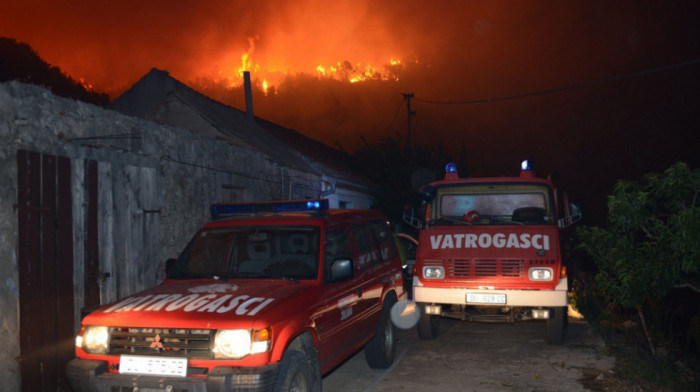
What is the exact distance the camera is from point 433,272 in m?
8.39

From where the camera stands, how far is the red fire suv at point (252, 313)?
4160 mm

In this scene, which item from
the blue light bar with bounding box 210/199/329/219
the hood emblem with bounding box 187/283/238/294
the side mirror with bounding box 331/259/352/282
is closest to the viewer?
the hood emblem with bounding box 187/283/238/294

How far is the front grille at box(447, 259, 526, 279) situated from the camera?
799cm

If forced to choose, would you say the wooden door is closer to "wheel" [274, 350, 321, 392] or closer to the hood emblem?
the hood emblem

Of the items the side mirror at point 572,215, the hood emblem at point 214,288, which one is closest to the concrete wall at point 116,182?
the hood emblem at point 214,288

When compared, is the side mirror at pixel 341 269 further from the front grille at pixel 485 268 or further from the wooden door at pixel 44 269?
the front grille at pixel 485 268

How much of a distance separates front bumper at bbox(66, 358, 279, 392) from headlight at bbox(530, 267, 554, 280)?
475 cm

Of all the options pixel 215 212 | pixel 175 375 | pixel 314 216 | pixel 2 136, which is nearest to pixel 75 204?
pixel 2 136

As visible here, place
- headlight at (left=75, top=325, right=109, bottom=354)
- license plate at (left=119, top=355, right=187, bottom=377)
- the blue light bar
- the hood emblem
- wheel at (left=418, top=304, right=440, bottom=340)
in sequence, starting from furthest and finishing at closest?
wheel at (left=418, top=304, right=440, bottom=340)
the blue light bar
the hood emblem
headlight at (left=75, top=325, right=109, bottom=354)
license plate at (left=119, top=355, right=187, bottom=377)

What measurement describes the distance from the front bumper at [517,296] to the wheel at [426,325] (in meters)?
0.35

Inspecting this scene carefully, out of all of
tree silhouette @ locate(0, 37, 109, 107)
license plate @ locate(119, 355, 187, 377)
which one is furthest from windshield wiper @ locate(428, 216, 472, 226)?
tree silhouette @ locate(0, 37, 109, 107)

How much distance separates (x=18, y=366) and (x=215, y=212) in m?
2.35

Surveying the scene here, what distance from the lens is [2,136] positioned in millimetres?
5559

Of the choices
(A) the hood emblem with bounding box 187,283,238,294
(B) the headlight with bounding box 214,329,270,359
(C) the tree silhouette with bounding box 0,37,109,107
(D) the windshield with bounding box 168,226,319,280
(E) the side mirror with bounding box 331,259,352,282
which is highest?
(C) the tree silhouette with bounding box 0,37,109,107
